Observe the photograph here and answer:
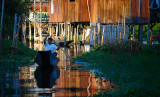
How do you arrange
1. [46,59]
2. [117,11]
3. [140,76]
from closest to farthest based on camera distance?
[140,76] < [46,59] < [117,11]

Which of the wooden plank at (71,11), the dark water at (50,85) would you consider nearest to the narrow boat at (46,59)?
the dark water at (50,85)

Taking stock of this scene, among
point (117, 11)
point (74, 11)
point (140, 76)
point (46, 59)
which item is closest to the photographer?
point (140, 76)

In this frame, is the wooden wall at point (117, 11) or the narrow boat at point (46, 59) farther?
the wooden wall at point (117, 11)

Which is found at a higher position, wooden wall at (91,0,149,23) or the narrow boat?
wooden wall at (91,0,149,23)

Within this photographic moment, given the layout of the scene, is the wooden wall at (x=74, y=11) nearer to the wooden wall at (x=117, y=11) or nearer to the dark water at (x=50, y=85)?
the wooden wall at (x=117, y=11)

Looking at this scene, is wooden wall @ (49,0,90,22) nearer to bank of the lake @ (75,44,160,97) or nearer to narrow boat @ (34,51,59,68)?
narrow boat @ (34,51,59,68)

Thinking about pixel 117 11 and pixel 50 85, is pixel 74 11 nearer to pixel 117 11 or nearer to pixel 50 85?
pixel 117 11

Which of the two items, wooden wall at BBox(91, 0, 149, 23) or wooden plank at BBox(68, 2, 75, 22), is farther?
wooden plank at BBox(68, 2, 75, 22)

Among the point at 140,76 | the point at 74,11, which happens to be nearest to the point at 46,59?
the point at 140,76

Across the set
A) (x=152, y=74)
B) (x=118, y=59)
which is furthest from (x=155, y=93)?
(x=118, y=59)

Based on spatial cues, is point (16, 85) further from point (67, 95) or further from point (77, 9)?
point (77, 9)

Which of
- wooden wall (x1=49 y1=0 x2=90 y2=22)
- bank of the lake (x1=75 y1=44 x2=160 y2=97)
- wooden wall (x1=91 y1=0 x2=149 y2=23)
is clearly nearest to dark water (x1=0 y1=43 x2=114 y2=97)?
bank of the lake (x1=75 y1=44 x2=160 y2=97)

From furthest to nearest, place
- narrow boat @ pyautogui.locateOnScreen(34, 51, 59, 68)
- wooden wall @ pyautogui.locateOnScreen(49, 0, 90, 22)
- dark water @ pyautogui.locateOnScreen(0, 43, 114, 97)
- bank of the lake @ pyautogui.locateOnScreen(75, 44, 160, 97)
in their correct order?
wooden wall @ pyautogui.locateOnScreen(49, 0, 90, 22) → narrow boat @ pyautogui.locateOnScreen(34, 51, 59, 68) → dark water @ pyautogui.locateOnScreen(0, 43, 114, 97) → bank of the lake @ pyautogui.locateOnScreen(75, 44, 160, 97)

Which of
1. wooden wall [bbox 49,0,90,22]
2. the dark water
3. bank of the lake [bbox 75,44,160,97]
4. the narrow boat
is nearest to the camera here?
bank of the lake [bbox 75,44,160,97]
